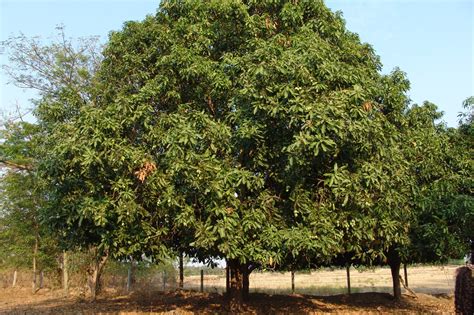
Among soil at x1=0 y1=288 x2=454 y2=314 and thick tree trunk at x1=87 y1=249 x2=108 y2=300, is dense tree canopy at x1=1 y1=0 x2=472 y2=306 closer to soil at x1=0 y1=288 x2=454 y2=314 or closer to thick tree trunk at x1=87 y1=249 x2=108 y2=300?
soil at x1=0 y1=288 x2=454 y2=314

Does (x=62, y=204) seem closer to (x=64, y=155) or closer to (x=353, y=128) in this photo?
(x=64, y=155)

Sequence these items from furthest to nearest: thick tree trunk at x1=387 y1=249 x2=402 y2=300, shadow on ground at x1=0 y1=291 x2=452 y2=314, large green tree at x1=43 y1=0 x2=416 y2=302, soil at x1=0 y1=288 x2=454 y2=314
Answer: thick tree trunk at x1=387 y1=249 x2=402 y2=300 → shadow on ground at x1=0 y1=291 x2=452 y2=314 → soil at x1=0 y1=288 x2=454 y2=314 → large green tree at x1=43 y1=0 x2=416 y2=302

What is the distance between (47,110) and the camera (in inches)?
471

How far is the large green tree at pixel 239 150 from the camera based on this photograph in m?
9.46

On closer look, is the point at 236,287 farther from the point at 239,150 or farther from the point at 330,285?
the point at 330,285

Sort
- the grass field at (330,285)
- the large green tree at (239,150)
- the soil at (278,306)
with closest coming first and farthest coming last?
the large green tree at (239,150), the soil at (278,306), the grass field at (330,285)

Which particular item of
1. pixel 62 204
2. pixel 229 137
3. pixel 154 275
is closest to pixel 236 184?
pixel 229 137

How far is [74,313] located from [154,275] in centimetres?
1279

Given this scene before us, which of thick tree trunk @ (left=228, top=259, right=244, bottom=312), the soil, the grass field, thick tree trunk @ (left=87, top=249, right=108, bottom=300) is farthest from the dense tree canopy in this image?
thick tree trunk @ (left=87, top=249, right=108, bottom=300)

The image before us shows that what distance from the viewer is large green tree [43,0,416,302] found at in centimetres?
946

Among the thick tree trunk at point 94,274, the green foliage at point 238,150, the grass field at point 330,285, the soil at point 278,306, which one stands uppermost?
the green foliage at point 238,150

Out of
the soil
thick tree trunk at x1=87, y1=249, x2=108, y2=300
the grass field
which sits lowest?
the grass field

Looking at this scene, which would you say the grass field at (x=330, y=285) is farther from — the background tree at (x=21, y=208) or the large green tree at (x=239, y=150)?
the background tree at (x=21, y=208)

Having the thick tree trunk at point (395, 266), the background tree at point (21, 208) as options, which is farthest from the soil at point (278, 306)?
the background tree at point (21, 208)
